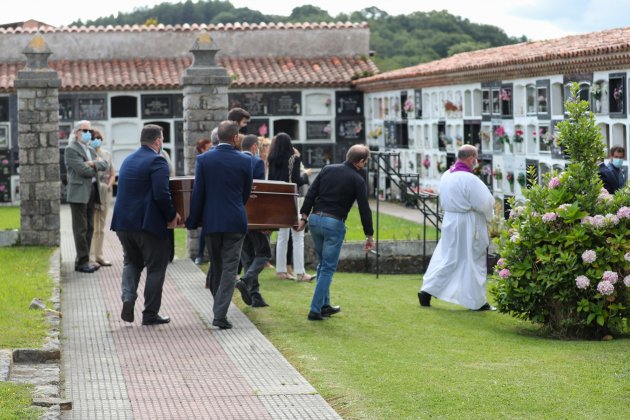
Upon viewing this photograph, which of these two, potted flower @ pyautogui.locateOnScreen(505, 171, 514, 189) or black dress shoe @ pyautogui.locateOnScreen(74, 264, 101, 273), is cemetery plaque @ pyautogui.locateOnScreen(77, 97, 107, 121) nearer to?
potted flower @ pyautogui.locateOnScreen(505, 171, 514, 189)

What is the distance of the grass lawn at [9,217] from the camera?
2039 centimetres

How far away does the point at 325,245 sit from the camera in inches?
400

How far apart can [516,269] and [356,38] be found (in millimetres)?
19758

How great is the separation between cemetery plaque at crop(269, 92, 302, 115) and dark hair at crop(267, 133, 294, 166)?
591 inches

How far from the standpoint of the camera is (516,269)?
998cm

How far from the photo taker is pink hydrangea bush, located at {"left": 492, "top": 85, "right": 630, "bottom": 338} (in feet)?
31.2

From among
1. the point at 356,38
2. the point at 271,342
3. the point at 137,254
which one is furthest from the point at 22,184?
the point at 356,38

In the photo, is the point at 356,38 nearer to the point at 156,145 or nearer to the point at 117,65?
the point at 117,65

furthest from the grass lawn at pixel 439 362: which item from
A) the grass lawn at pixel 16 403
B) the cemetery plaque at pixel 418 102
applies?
the cemetery plaque at pixel 418 102

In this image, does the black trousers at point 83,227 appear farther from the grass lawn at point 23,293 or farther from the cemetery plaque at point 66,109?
the cemetery plaque at point 66,109

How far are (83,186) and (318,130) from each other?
14.8 metres

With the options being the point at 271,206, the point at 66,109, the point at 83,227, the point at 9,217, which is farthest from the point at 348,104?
the point at 271,206

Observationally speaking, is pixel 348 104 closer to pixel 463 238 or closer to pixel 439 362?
pixel 463 238

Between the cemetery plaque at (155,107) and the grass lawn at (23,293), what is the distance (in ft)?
39.4
